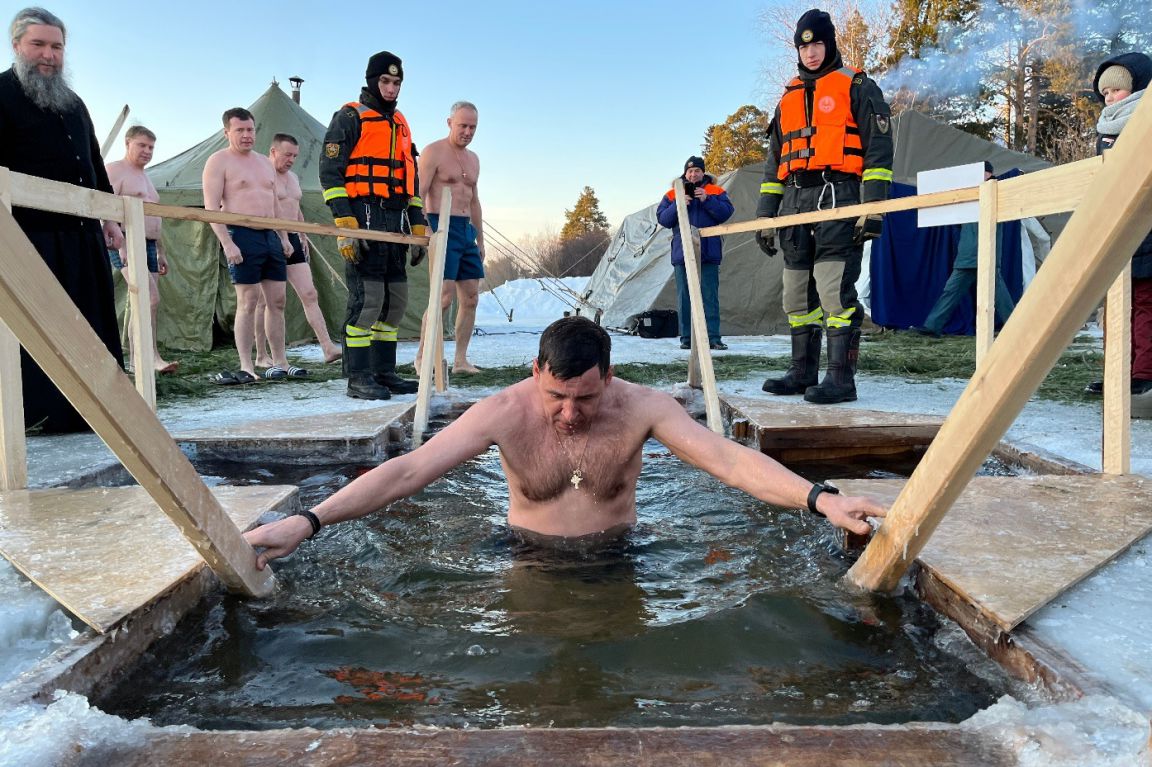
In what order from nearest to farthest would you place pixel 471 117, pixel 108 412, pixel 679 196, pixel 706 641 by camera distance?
pixel 108 412 → pixel 706 641 → pixel 679 196 → pixel 471 117

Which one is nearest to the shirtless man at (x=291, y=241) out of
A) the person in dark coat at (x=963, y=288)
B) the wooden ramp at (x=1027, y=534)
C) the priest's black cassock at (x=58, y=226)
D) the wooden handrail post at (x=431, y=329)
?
the wooden handrail post at (x=431, y=329)

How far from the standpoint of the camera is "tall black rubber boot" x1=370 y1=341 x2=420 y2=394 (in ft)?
19.0

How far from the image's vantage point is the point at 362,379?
5480 millimetres

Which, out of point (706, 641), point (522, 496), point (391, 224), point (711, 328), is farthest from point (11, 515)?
point (711, 328)

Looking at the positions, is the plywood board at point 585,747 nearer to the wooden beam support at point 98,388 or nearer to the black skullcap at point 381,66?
the wooden beam support at point 98,388

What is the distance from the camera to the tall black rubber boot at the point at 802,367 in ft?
17.5

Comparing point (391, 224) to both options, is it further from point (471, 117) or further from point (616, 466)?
point (616, 466)

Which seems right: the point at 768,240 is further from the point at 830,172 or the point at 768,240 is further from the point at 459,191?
the point at 459,191

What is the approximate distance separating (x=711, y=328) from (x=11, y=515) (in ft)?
24.2

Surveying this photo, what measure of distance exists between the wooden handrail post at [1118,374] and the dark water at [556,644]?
1.11 meters

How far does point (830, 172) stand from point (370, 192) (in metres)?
2.99

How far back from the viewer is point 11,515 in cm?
262

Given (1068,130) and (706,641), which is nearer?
(706,641)

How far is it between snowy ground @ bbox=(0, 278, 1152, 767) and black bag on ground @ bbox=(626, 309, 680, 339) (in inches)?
206
